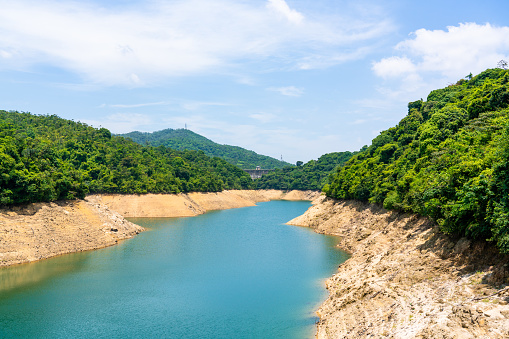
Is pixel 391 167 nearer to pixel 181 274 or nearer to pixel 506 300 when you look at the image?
pixel 181 274

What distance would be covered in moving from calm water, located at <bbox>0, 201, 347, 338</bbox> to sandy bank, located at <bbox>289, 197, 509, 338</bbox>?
3.16 m

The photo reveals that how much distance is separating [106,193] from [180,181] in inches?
961

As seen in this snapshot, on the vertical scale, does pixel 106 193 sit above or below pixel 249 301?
above

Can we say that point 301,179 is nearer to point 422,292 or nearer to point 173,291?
point 173,291

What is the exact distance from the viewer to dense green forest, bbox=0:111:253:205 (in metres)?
49.7

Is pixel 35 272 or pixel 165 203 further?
pixel 165 203

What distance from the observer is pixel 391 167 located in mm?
61094

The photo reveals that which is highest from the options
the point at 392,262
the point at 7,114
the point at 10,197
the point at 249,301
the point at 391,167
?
the point at 7,114

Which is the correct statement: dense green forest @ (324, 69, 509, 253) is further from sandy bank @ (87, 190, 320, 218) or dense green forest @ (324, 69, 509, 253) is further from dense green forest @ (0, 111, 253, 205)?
dense green forest @ (0, 111, 253, 205)

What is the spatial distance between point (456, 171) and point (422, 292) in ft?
33.7

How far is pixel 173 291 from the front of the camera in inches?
1410

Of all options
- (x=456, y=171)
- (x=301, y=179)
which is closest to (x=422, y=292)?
(x=456, y=171)

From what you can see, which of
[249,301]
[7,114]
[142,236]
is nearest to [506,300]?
[249,301]

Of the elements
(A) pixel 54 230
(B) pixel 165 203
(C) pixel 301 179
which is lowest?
(A) pixel 54 230
